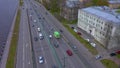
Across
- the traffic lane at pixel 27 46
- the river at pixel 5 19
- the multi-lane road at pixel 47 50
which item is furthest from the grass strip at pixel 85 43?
the river at pixel 5 19

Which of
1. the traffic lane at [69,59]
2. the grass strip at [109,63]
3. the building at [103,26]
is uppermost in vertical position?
the building at [103,26]

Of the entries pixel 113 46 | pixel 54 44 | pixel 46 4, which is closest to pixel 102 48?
pixel 113 46

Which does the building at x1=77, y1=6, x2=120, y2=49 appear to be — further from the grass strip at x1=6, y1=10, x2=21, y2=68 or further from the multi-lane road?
the grass strip at x1=6, y1=10, x2=21, y2=68

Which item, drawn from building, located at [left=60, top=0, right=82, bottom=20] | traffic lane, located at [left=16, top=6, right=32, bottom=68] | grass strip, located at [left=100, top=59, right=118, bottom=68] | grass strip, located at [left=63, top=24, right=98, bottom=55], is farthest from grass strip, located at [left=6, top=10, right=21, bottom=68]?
building, located at [left=60, top=0, right=82, bottom=20]

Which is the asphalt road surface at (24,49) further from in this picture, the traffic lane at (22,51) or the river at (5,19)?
the river at (5,19)

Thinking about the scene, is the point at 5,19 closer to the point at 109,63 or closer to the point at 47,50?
the point at 47,50

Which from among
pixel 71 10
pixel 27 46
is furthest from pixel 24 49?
pixel 71 10

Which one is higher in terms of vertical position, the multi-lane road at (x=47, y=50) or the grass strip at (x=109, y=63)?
the multi-lane road at (x=47, y=50)
